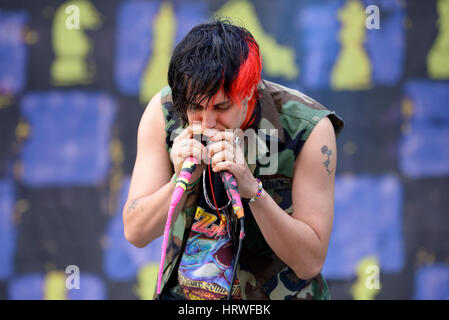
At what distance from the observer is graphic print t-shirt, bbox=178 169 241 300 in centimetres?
176

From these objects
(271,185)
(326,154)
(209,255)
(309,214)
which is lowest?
(209,255)

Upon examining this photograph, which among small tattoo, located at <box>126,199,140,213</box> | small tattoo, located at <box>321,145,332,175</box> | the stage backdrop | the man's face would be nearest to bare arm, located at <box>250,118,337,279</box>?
small tattoo, located at <box>321,145,332,175</box>

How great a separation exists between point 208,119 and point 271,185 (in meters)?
0.41

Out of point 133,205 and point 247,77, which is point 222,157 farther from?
point 133,205

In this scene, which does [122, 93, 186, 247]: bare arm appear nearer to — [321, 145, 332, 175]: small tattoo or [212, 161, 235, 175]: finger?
[212, 161, 235, 175]: finger

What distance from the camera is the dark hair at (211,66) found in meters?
1.55

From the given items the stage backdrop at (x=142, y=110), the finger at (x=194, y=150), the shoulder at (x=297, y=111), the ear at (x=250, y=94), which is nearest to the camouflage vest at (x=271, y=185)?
the shoulder at (x=297, y=111)

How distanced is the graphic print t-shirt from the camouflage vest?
4cm

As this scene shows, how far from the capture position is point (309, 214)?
5.75 feet

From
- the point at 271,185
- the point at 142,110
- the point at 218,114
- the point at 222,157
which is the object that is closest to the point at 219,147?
the point at 222,157

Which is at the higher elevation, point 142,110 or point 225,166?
point 142,110

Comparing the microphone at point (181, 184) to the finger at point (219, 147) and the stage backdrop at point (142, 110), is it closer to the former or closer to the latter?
the finger at point (219, 147)

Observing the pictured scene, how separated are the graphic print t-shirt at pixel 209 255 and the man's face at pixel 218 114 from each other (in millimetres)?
272

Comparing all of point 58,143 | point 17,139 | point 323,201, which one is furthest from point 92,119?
point 323,201
